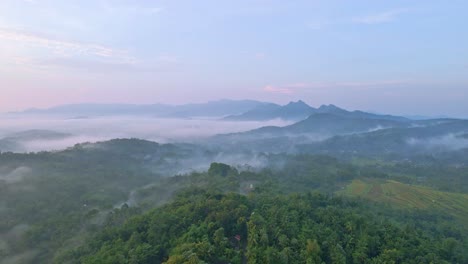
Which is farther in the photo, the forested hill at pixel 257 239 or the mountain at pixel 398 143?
the mountain at pixel 398 143

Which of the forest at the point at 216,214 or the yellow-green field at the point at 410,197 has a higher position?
the forest at the point at 216,214

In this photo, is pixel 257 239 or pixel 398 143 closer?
pixel 257 239

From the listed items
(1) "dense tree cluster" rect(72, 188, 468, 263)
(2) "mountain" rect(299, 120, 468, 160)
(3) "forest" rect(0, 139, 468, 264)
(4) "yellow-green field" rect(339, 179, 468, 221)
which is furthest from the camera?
(2) "mountain" rect(299, 120, 468, 160)

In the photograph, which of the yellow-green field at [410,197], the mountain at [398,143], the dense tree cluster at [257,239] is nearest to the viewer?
the dense tree cluster at [257,239]

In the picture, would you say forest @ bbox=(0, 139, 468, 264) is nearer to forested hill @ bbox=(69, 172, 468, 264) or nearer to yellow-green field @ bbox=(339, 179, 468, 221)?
forested hill @ bbox=(69, 172, 468, 264)

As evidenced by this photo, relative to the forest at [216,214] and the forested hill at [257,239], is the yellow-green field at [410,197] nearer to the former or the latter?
the forest at [216,214]

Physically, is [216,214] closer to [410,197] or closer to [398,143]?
[410,197]

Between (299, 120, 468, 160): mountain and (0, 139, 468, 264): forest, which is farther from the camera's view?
(299, 120, 468, 160): mountain

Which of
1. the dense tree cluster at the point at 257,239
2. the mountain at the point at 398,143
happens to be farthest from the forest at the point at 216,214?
the mountain at the point at 398,143

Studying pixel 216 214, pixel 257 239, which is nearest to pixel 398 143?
pixel 216 214

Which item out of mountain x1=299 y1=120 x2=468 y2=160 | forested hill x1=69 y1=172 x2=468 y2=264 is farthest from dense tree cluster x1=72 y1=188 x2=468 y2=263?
mountain x1=299 y1=120 x2=468 y2=160
